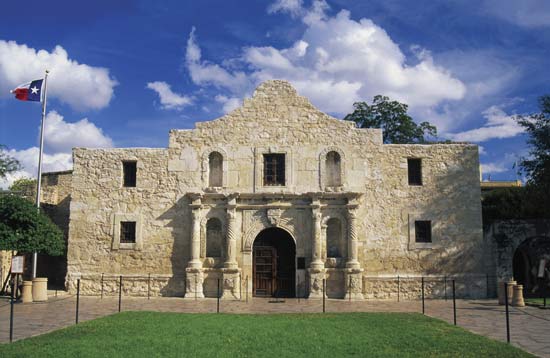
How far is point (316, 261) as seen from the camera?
20.2 meters

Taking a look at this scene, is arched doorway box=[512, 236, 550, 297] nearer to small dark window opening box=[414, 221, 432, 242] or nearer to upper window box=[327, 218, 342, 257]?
small dark window opening box=[414, 221, 432, 242]

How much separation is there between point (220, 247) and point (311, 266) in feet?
12.8

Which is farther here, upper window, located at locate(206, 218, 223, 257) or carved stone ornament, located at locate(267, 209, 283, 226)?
upper window, located at locate(206, 218, 223, 257)

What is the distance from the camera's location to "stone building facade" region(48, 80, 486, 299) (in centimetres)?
2069

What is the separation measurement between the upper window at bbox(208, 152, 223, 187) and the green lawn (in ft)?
28.1

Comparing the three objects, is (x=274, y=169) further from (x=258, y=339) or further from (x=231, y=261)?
(x=258, y=339)

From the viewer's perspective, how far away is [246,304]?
1817cm

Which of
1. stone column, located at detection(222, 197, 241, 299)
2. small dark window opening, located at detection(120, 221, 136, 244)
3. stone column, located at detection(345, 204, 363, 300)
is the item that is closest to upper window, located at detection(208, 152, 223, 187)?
stone column, located at detection(222, 197, 241, 299)

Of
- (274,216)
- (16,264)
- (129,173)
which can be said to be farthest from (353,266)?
(16,264)

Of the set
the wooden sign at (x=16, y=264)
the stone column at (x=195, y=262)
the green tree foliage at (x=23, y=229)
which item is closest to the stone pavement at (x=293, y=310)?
the stone column at (x=195, y=262)

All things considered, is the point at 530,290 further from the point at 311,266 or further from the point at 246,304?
the point at 246,304

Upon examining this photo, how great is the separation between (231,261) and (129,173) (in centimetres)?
594

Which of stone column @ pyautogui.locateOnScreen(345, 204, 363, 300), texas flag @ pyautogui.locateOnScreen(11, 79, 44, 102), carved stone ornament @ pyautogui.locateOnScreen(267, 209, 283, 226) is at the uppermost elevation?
texas flag @ pyautogui.locateOnScreen(11, 79, 44, 102)

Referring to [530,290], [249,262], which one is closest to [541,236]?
[530,290]
